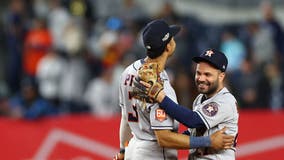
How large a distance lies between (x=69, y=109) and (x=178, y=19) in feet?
7.56

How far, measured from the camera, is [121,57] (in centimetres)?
1524

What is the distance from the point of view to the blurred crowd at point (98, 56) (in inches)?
571

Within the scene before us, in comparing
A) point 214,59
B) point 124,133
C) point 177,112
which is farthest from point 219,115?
point 124,133

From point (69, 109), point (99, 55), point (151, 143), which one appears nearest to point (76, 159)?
point (69, 109)

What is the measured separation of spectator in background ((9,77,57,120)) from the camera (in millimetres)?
14305

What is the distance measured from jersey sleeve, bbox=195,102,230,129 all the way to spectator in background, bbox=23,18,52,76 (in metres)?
8.15

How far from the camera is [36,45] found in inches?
631

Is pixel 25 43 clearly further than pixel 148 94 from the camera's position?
Yes

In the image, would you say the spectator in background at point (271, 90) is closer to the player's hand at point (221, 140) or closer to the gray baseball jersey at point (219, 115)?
the gray baseball jersey at point (219, 115)

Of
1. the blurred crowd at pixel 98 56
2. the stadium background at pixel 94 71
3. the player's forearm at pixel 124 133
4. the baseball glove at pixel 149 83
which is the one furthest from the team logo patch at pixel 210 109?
the blurred crowd at pixel 98 56

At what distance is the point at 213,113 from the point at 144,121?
634mm

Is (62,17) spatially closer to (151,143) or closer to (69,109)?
(69,109)

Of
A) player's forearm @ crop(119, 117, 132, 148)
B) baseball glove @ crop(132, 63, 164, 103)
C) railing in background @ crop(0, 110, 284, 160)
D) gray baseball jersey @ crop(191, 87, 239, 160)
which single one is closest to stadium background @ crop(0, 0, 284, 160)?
railing in background @ crop(0, 110, 284, 160)

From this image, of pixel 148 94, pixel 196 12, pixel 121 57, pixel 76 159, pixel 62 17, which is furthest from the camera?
pixel 196 12
